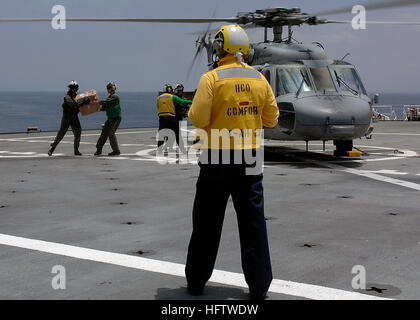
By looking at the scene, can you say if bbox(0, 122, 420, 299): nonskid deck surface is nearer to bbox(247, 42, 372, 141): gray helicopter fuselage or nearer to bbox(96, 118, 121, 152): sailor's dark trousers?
bbox(247, 42, 372, 141): gray helicopter fuselage

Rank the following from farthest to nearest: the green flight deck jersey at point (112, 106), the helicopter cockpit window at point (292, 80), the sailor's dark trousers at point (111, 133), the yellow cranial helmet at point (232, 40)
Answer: the green flight deck jersey at point (112, 106), the sailor's dark trousers at point (111, 133), the helicopter cockpit window at point (292, 80), the yellow cranial helmet at point (232, 40)

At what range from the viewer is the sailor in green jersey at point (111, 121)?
1504 centimetres

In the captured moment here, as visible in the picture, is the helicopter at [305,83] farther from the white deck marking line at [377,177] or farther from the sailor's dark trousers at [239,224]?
the sailor's dark trousers at [239,224]

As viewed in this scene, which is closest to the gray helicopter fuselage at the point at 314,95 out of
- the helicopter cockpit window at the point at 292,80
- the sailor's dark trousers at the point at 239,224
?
the helicopter cockpit window at the point at 292,80

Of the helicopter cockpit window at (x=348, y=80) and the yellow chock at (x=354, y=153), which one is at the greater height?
the helicopter cockpit window at (x=348, y=80)

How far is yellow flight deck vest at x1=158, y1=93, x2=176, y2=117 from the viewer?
50.4ft

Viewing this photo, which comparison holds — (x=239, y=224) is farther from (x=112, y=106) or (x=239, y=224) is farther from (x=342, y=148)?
(x=112, y=106)

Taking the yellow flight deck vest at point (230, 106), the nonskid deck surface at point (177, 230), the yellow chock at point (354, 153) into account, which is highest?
the yellow flight deck vest at point (230, 106)

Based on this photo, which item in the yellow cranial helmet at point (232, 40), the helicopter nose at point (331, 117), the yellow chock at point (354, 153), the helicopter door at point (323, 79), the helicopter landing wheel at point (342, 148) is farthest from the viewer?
the helicopter landing wheel at point (342, 148)

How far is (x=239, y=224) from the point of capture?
14.5 ft

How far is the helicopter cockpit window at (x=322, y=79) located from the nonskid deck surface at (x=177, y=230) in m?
1.87

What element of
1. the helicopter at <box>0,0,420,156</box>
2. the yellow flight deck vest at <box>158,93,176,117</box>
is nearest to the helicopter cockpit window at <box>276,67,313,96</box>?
the helicopter at <box>0,0,420,156</box>

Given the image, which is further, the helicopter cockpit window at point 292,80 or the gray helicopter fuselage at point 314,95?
the helicopter cockpit window at point 292,80
